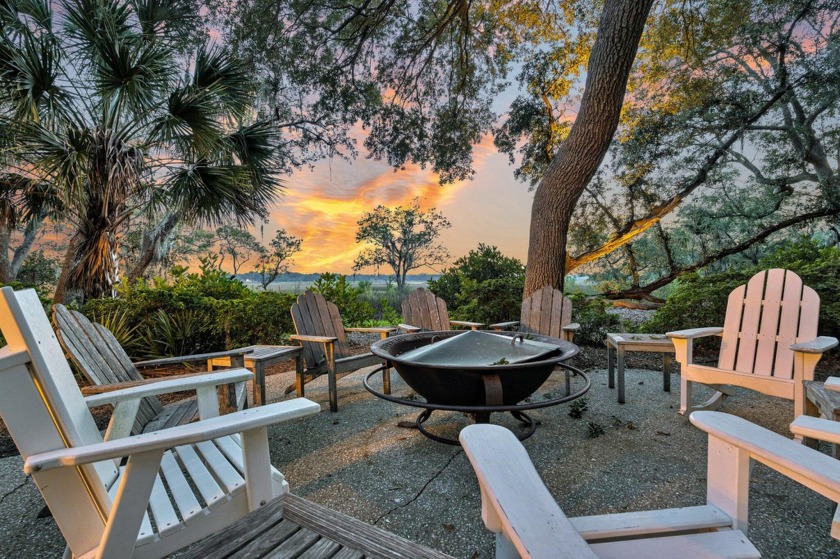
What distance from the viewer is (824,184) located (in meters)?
6.91

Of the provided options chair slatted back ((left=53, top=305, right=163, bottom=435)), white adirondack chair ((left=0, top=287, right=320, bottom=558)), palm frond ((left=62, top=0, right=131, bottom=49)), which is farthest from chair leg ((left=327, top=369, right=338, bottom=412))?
palm frond ((left=62, top=0, right=131, bottom=49))

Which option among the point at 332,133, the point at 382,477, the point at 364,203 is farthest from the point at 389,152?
the point at 382,477

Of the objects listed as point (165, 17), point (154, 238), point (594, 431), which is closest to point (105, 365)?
point (594, 431)

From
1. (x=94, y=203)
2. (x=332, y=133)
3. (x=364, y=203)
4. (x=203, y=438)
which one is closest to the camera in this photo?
(x=203, y=438)

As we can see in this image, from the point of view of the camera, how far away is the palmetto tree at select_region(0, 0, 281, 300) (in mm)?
4289

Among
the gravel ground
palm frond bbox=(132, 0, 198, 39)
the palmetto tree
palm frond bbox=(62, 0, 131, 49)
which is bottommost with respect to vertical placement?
the gravel ground

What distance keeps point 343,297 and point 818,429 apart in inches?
216

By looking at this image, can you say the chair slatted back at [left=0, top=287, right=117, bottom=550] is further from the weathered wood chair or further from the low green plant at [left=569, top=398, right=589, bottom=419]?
the weathered wood chair

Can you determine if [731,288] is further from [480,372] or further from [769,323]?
[480,372]

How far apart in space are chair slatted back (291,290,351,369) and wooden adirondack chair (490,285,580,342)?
151 cm

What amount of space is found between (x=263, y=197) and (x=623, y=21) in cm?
564

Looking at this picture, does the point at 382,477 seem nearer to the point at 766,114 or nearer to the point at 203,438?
the point at 203,438

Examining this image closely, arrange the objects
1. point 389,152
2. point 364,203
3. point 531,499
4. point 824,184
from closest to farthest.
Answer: point 531,499 → point 824,184 → point 389,152 → point 364,203

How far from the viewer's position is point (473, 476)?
6.51 feet
